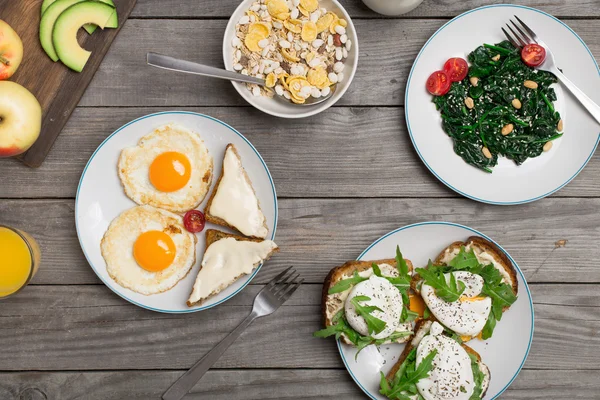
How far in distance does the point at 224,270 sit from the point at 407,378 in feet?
2.86

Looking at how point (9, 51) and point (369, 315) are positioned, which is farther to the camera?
point (9, 51)

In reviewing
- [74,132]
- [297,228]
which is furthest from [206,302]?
[74,132]

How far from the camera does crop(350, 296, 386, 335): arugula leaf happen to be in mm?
2062

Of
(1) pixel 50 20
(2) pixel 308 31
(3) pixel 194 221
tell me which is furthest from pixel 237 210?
(1) pixel 50 20

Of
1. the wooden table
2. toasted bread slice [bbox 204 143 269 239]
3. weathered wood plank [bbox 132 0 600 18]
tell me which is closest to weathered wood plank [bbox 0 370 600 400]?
the wooden table

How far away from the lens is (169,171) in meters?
2.24

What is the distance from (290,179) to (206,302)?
0.65m

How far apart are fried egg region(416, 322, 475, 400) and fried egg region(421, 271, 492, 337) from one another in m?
0.08

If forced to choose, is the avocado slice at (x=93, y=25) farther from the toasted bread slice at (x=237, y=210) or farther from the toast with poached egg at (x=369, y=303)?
the toast with poached egg at (x=369, y=303)

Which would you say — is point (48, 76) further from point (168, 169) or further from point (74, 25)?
point (168, 169)

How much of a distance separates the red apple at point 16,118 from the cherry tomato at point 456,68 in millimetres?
1767

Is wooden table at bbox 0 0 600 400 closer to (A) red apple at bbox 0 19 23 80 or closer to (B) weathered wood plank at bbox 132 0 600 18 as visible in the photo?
(B) weathered wood plank at bbox 132 0 600 18

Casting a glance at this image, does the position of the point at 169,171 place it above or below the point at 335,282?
above

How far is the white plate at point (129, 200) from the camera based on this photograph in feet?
7.32
